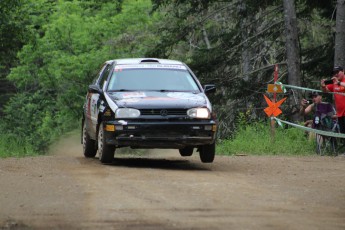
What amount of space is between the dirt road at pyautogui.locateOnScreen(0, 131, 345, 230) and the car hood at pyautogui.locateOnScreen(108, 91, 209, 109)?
1.01 meters

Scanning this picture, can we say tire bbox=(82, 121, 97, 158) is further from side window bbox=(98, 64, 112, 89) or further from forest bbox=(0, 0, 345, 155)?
forest bbox=(0, 0, 345, 155)

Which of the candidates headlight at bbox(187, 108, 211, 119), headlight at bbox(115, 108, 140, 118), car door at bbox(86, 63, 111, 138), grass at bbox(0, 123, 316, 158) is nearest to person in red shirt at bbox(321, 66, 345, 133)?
grass at bbox(0, 123, 316, 158)

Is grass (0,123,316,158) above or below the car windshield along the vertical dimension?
below

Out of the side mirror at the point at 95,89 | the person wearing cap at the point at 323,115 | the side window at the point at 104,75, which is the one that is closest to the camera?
the side mirror at the point at 95,89

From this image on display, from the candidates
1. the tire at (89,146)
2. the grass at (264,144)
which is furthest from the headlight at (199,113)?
the grass at (264,144)

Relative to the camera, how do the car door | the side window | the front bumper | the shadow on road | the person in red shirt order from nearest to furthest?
the front bumper < the shadow on road < the car door < the side window < the person in red shirt

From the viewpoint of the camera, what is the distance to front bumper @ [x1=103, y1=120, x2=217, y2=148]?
14.8 m

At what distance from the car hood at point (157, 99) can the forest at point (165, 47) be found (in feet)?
24.5

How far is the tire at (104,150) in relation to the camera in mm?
15242

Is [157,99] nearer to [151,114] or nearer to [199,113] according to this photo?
[151,114]

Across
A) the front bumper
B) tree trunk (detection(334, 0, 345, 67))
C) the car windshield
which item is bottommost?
the front bumper

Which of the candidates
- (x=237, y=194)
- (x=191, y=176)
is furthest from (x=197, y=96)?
(x=237, y=194)

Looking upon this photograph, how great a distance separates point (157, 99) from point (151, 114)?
13.1 inches

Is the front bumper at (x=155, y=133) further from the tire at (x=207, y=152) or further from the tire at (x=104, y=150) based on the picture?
the tire at (x=207, y=152)
